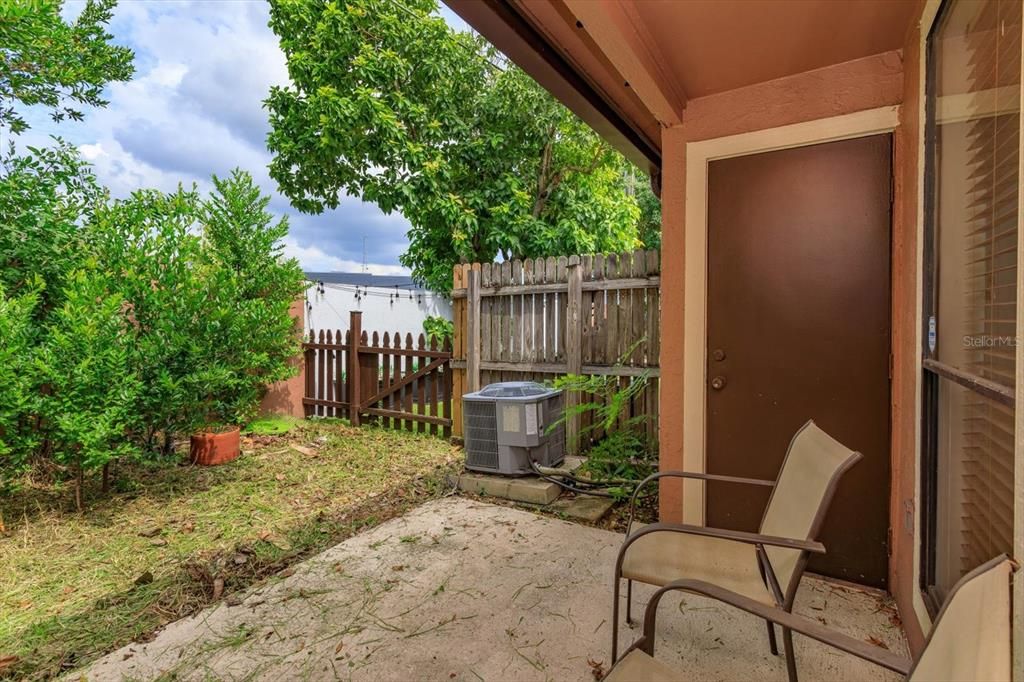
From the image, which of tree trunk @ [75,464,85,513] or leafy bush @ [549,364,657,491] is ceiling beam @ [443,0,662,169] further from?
tree trunk @ [75,464,85,513]

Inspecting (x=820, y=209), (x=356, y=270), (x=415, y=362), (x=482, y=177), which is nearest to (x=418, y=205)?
(x=482, y=177)

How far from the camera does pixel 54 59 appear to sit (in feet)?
12.6

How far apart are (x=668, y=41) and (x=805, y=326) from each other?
1.41m

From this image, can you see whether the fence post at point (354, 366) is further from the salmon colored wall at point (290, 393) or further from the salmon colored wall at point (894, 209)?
the salmon colored wall at point (894, 209)

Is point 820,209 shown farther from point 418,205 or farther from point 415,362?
point 418,205

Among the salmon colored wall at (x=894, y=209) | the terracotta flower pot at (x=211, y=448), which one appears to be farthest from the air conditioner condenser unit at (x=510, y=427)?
the terracotta flower pot at (x=211, y=448)

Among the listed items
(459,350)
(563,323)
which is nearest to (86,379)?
(459,350)

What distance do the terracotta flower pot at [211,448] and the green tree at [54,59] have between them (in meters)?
2.86

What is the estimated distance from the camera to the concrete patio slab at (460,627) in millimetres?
1705

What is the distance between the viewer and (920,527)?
1.66m

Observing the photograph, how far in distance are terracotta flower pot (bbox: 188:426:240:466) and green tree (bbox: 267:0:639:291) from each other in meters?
4.31

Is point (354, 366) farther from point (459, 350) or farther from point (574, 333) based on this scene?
point (574, 333)

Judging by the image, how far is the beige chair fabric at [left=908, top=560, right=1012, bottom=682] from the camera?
0.58m

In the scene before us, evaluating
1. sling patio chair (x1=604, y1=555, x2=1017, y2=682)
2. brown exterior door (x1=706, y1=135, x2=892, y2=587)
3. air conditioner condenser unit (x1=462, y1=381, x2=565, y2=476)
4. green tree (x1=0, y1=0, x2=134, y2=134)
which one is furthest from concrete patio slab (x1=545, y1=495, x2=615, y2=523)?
green tree (x1=0, y1=0, x2=134, y2=134)
